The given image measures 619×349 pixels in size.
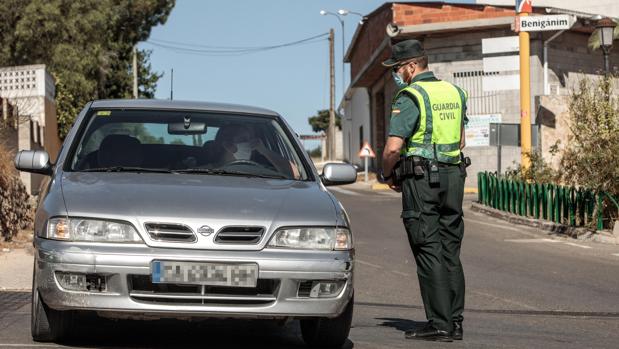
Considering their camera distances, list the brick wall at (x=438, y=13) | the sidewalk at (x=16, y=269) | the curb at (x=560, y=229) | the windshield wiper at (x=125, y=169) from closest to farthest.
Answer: the windshield wiper at (x=125, y=169) → the sidewalk at (x=16, y=269) → the curb at (x=560, y=229) → the brick wall at (x=438, y=13)

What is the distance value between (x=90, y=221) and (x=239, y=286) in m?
0.87

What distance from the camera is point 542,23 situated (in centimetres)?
2427

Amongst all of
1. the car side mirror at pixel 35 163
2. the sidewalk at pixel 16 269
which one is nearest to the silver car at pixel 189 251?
the car side mirror at pixel 35 163

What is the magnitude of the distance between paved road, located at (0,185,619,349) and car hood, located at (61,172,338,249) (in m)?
0.89

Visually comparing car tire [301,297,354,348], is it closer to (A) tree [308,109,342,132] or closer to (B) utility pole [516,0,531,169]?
(B) utility pole [516,0,531,169]

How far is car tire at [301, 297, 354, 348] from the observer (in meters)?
6.65

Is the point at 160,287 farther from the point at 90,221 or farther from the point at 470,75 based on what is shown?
the point at 470,75

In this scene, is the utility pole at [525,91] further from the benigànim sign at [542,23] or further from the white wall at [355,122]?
the white wall at [355,122]

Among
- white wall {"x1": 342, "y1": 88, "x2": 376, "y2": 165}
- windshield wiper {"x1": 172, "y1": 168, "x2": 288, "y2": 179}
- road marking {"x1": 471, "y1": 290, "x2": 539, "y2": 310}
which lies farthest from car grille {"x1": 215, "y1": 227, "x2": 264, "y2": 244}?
white wall {"x1": 342, "y1": 88, "x2": 376, "y2": 165}

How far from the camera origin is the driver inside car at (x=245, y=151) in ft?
24.3

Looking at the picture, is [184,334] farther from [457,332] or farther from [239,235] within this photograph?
[457,332]

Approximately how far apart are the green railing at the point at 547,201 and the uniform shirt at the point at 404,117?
11.8m

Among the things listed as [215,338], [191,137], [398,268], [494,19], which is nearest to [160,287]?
[215,338]

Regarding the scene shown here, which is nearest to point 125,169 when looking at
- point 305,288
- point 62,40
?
point 305,288
